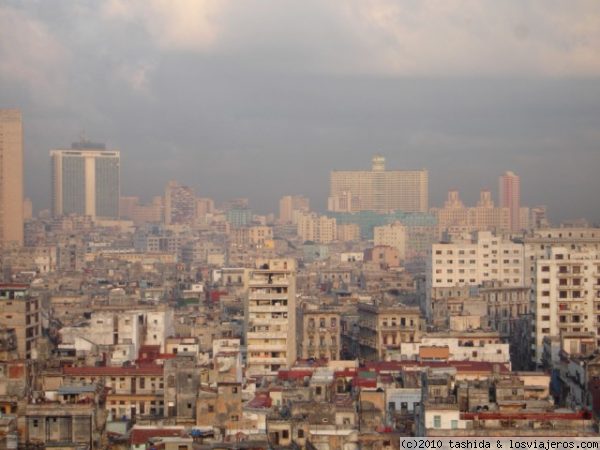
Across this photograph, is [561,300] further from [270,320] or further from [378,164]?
[378,164]

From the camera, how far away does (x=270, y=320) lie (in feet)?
137

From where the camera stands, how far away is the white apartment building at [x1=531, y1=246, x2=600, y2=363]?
44375 millimetres

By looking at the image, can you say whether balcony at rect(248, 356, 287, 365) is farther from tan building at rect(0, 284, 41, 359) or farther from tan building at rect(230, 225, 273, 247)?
tan building at rect(230, 225, 273, 247)

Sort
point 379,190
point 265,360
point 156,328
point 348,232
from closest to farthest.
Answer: point 265,360 → point 156,328 → point 348,232 → point 379,190

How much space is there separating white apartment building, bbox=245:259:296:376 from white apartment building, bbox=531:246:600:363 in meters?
6.28

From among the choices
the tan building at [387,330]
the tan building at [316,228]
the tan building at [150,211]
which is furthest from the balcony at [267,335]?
the tan building at [150,211]

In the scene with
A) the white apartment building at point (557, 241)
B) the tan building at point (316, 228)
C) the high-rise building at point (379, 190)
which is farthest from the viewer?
the high-rise building at point (379, 190)

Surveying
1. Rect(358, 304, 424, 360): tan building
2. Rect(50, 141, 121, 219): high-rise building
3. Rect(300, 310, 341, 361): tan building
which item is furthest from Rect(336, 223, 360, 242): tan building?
Rect(300, 310, 341, 361): tan building

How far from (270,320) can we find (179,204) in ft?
411

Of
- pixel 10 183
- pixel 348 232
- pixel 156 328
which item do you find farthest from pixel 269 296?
pixel 348 232

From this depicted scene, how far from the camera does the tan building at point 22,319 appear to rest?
4055 cm

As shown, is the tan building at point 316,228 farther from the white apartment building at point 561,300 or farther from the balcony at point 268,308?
the balcony at point 268,308

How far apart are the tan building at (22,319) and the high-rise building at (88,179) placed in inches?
5003

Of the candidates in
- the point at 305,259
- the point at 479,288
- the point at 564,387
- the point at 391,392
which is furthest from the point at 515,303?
the point at 305,259
